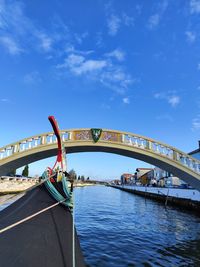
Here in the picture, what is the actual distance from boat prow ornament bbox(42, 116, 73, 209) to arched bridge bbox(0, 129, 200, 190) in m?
6.81

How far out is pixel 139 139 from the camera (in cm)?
1427

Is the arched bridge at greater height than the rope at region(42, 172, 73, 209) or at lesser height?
greater

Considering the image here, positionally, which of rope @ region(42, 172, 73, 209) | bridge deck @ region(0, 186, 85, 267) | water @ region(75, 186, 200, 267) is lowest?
water @ region(75, 186, 200, 267)

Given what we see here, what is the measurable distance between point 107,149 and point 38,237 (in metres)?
10.3

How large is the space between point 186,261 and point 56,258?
5929 mm

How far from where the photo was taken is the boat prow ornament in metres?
5.97

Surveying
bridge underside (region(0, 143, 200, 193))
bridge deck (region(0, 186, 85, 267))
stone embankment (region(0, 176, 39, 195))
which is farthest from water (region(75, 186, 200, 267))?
stone embankment (region(0, 176, 39, 195))

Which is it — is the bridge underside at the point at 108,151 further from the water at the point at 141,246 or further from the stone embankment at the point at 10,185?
the stone embankment at the point at 10,185

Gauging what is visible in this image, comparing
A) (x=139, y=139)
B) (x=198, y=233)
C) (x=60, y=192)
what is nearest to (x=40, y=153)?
(x=139, y=139)

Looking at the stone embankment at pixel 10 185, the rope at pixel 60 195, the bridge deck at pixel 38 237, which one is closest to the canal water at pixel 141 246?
the bridge deck at pixel 38 237

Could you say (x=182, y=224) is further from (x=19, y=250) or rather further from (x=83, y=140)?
(x=19, y=250)

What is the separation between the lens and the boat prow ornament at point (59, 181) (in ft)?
19.6

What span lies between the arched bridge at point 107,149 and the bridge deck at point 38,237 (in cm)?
745

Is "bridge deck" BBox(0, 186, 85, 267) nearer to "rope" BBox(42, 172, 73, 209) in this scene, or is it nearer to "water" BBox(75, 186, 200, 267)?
"rope" BBox(42, 172, 73, 209)
